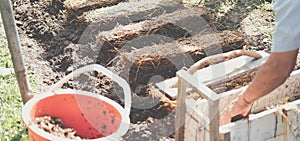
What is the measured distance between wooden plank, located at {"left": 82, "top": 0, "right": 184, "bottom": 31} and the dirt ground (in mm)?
128

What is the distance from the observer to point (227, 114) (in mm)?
3086

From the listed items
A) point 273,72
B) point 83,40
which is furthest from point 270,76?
point 83,40

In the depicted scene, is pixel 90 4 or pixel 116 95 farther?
pixel 90 4

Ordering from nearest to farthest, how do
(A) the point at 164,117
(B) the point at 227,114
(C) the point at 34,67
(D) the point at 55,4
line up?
(B) the point at 227,114
(A) the point at 164,117
(C) the point at 34,67
(D) the point at 55,4

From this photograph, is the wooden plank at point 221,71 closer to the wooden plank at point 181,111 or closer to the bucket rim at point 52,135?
the wooden plank at point 181,111

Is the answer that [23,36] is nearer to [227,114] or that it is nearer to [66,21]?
[66,21]

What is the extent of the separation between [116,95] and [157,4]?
4.18 ft

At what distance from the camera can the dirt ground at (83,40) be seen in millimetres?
4055

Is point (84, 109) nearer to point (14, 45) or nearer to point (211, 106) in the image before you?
point (14, 45)

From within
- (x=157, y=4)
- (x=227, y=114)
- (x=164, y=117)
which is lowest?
(x=164, y=117)

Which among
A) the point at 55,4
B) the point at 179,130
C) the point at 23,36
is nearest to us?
the point at 179,130

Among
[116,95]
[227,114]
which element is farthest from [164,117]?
[227,114]

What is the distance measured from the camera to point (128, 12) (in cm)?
506

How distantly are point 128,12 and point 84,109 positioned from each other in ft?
5.94
